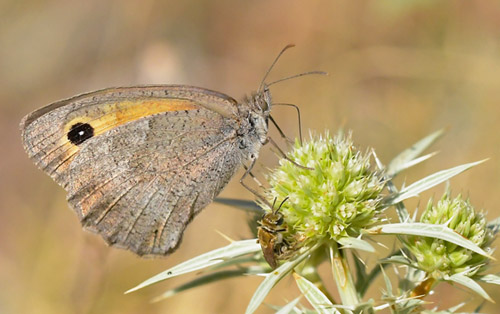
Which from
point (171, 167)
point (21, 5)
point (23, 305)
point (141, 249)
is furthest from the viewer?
point (21, 5)

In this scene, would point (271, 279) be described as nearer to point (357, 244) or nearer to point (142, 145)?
point (357, 244)

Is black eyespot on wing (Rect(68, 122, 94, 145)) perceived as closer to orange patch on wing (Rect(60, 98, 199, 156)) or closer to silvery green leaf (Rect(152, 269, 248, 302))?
orange patch on wing (Rect(60, 98, 199, 156))

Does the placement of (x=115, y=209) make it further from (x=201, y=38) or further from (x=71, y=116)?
(x=201, y=38)

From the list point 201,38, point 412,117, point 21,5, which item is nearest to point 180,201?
point 412,117

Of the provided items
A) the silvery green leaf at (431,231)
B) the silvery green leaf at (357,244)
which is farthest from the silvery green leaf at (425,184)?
the silvery green leaf at (357,244)

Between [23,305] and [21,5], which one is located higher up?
[21,5]

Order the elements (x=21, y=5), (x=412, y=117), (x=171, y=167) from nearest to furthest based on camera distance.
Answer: (x=171, y=167) → (x=412, y=117) → (x=21, y=5)

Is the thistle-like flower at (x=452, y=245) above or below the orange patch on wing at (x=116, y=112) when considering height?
below

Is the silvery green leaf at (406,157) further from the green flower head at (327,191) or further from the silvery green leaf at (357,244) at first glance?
the silvery green leaf at (357,244)

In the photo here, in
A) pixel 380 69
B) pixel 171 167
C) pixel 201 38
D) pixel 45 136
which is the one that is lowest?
pixel 171 167
